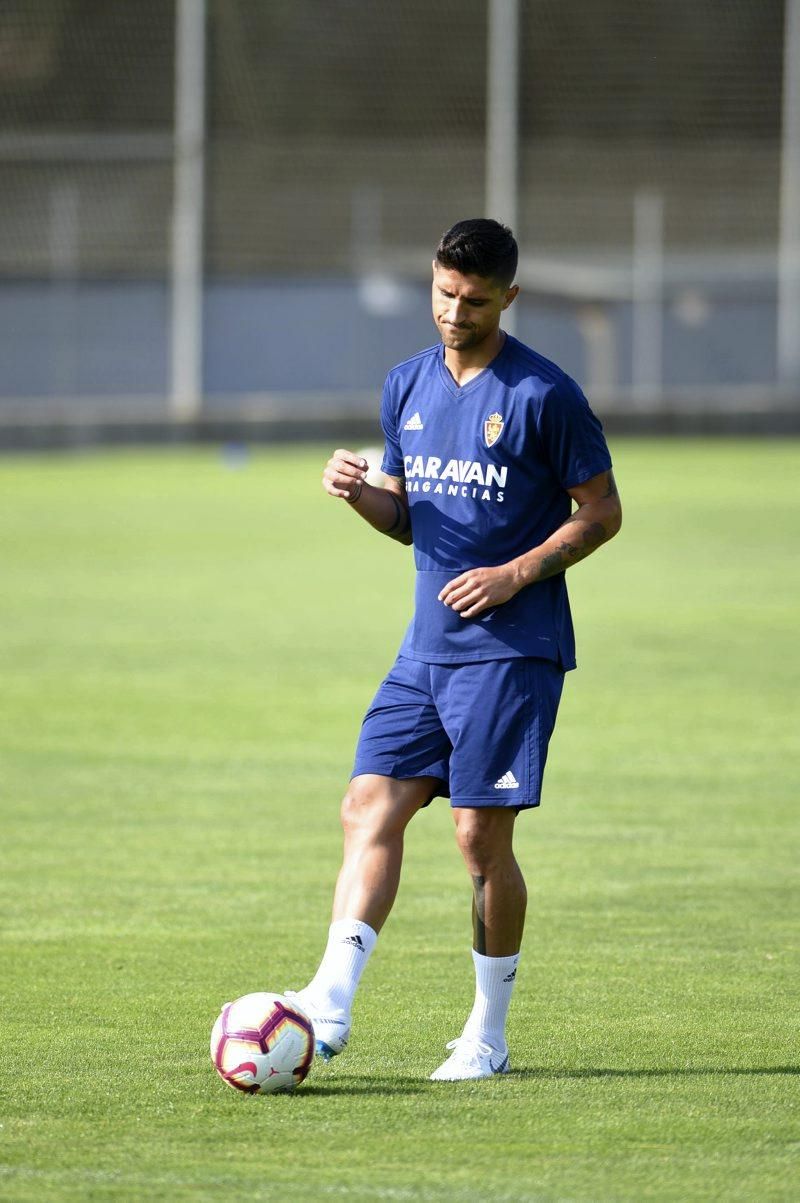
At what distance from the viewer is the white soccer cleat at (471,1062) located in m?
5.31

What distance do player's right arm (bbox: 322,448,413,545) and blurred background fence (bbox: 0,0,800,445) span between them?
94.1 ft

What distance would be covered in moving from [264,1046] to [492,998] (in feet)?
2.24

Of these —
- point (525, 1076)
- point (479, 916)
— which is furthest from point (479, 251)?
point (525, 1076)

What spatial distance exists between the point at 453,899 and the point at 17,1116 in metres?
3.12

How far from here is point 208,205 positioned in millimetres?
39969

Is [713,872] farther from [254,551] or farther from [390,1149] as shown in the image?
[254,551]

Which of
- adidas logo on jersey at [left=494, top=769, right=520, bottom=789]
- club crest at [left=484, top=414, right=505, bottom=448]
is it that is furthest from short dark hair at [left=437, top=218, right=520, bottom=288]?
adidas logo on jersey at [left=494, top=769, right=520, bottom=789]

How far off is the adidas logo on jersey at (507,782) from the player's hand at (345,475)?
0.88 metres

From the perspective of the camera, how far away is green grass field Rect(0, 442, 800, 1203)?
4.69m

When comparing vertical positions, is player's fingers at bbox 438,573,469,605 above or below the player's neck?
below

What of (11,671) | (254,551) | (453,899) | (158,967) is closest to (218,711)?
(11,671)

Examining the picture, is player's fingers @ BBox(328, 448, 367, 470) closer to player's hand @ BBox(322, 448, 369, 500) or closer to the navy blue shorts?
player's hand @ BBox(322, 448, 369, 500)

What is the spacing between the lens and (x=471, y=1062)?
5332mm

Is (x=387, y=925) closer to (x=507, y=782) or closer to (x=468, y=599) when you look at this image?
(x=507, y=782)
